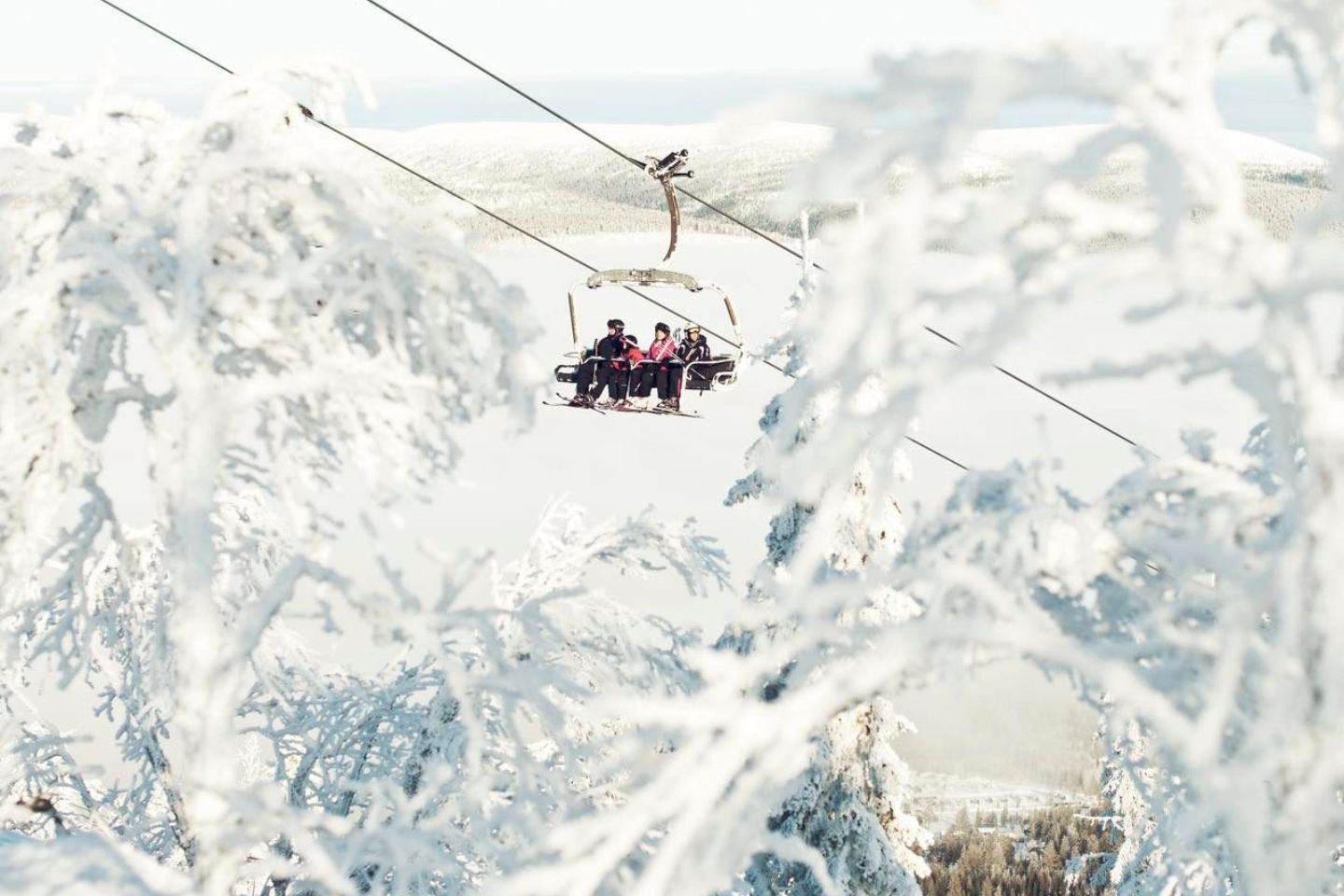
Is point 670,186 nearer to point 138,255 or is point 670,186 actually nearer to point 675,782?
point 138,255

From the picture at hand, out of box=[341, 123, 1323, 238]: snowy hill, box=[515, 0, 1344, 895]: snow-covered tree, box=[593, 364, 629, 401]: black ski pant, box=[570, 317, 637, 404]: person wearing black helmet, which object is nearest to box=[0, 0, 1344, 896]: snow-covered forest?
box=[515, 0, 1344, 895]: snow-covered tree

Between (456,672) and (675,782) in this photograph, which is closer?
(675,782)

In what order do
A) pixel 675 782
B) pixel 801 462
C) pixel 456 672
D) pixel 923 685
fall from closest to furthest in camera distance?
1. pixel 801 462
2. pixel 675 782
3. pixel 923 685
4. pixel 456 672

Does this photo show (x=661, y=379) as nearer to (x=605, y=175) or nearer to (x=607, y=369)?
(x=607, y=369)

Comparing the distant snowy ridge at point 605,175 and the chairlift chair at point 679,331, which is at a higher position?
the chairlift chair at point 679,331

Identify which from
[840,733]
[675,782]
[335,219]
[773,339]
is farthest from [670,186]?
[675,782]

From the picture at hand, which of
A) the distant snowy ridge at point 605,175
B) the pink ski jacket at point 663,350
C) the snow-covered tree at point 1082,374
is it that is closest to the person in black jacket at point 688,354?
the pink ski jacket at point 663,350

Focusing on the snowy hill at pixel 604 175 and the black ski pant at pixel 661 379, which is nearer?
the black ski pant at pixel 661 379

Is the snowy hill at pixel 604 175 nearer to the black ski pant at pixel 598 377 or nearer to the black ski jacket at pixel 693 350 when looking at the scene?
the black ski jacket at pixel 693 350
